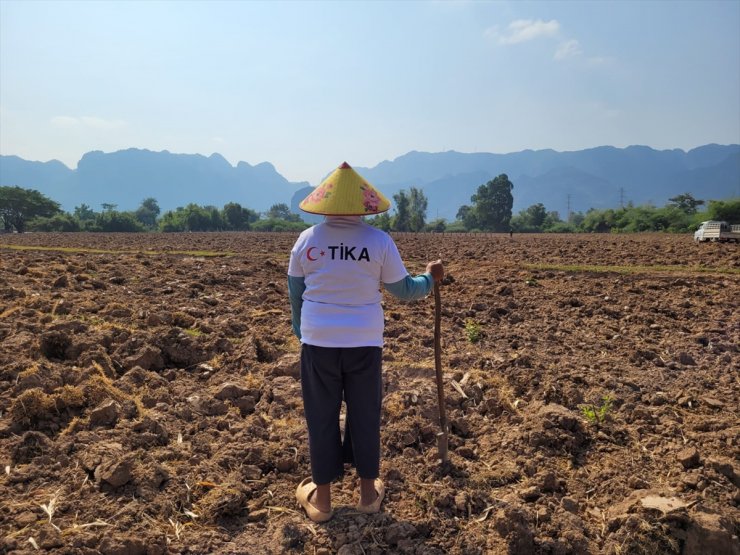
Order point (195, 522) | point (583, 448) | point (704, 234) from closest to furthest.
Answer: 1. point (195, 522)
2. point (583, 448)
3. point (704, 234)

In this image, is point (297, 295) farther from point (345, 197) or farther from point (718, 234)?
point (718, 234)

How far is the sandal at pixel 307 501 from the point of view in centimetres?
322

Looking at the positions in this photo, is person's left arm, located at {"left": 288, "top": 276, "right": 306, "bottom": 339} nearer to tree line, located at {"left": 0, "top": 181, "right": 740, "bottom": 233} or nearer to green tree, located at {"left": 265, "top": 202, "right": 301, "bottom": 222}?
tree line, located at {"left": 0, "top": 181, "right": 740, "bottom": 233}

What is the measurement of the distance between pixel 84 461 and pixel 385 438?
84.8 inches

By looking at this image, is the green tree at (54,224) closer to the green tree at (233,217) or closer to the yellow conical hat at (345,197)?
the green tree at (233,217)

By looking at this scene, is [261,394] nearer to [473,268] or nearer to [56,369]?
[56,369]

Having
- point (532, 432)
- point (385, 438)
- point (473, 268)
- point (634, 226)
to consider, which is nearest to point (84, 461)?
point (385, 438)

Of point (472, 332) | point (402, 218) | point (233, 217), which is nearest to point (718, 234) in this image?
point (472, 332)

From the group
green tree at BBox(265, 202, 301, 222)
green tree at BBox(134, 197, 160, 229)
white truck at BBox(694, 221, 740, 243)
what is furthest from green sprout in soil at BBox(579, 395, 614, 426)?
green tree at BBox(265, 202, 301, 222)

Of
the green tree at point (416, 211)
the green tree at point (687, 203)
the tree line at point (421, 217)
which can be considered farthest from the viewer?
the green tree at point (416, 211)

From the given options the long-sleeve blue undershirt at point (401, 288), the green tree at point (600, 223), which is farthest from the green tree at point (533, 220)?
the long-sleeve blue undershirt at point (401, 288)

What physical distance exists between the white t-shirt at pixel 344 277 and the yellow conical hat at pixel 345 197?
84mm

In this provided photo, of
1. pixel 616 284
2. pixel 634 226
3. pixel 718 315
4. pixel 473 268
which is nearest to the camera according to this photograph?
pixel 718 315

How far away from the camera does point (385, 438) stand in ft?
13.6
